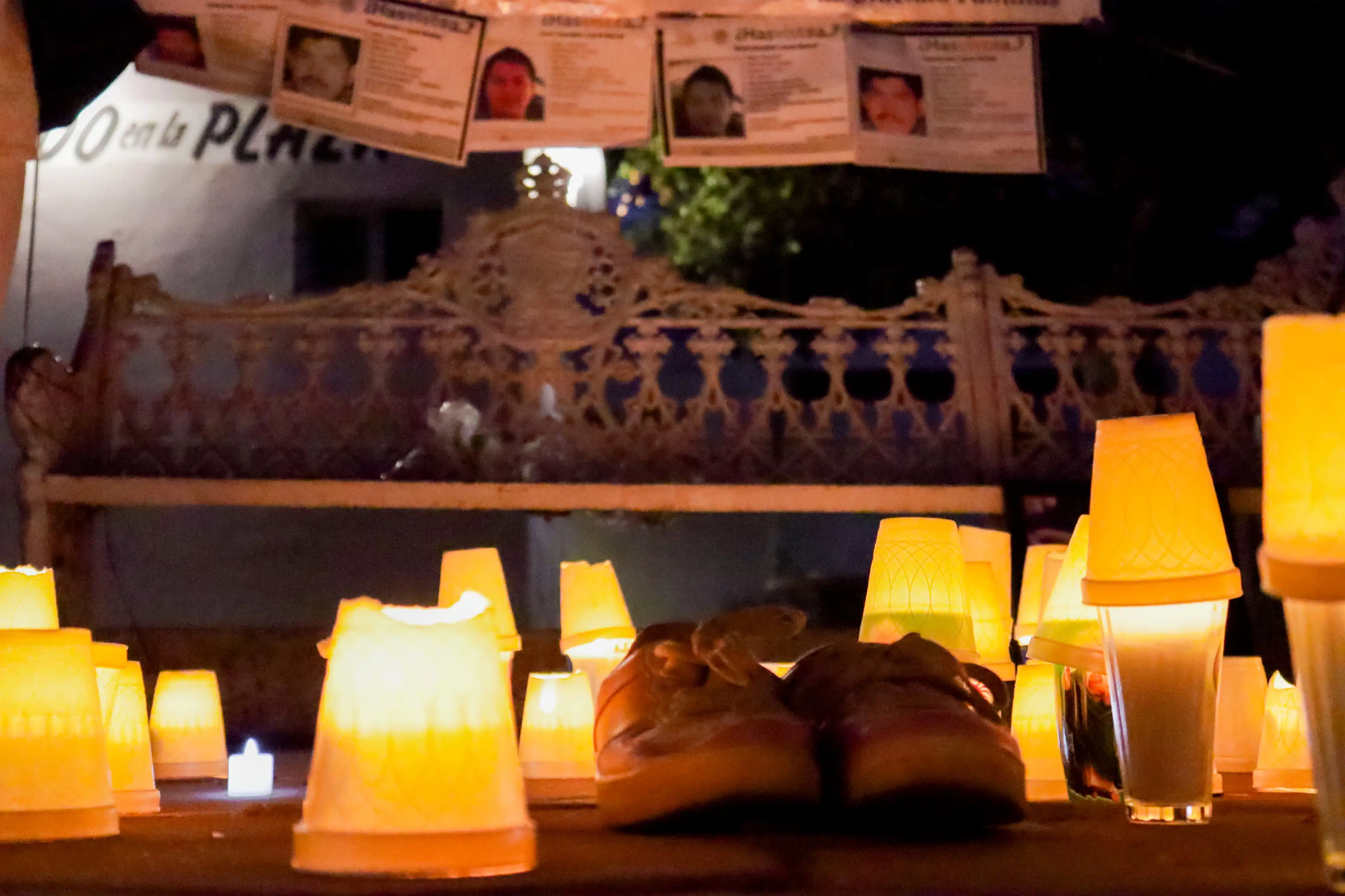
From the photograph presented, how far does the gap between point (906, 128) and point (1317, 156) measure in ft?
10.4

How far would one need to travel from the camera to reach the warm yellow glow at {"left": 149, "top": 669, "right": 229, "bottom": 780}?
2.82 metres

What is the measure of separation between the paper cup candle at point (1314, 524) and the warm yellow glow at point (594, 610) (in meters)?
1.66

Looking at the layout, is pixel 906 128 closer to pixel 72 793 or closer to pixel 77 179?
pixel 72 793

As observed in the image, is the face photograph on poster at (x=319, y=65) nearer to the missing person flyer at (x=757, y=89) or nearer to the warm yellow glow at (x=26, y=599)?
the missing person flyer at (x=757, y=89)

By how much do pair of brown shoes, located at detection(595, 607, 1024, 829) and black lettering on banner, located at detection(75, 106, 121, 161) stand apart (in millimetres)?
5433

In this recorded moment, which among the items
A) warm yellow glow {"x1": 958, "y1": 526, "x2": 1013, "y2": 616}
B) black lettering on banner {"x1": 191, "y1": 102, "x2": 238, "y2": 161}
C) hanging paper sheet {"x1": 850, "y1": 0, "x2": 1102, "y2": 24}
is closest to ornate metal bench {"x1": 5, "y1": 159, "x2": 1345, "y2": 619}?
hanging paper sheet {"x1": 850, "y1": 0, "x2": 1102, "y2": 24}

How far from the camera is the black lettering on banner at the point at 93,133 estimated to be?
6.00 meters

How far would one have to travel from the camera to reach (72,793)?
1370mm

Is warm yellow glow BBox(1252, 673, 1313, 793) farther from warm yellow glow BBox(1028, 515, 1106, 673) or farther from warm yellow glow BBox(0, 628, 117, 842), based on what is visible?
warm yellow glow BBox(0, 628, 117, 842)

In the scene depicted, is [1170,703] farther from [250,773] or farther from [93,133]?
[93,133]

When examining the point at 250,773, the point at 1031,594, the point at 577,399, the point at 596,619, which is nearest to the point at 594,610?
the point at 596,619

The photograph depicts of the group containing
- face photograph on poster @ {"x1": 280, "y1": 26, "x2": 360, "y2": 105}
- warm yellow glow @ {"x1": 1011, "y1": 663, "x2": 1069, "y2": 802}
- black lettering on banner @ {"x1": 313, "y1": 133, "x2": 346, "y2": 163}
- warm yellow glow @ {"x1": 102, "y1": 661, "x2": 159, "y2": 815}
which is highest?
black lettering on banner @ {"x1": 313, "y1": 133, "x2": 346, "y2": 163}

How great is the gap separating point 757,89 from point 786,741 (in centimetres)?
280

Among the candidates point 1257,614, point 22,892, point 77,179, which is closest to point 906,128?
point 1257,614
